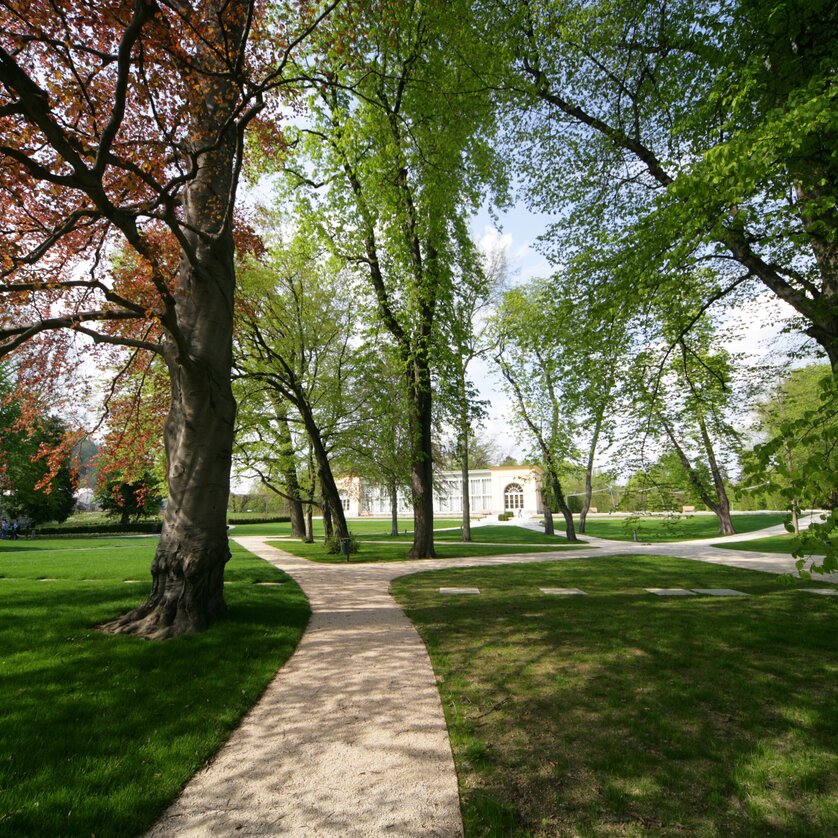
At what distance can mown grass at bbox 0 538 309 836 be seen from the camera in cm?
257

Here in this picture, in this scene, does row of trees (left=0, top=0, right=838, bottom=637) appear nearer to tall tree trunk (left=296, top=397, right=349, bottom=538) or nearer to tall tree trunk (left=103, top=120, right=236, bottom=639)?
tall tree trunk (left=103, top=120, right=236, bottom=639)

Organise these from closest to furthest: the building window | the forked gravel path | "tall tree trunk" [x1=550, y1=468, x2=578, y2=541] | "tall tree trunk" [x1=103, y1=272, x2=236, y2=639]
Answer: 1. the forked gravel path
2. "tall tree trunk" [x1=103, y1=272, x2=236, y2=639]
3. "tall tree trunk" [x1=550, y1=468, x2=578, y2=541]
4. the building window

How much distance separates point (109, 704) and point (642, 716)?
13.7 ft

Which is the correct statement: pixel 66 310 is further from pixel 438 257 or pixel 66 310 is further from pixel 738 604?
pixel 738 604

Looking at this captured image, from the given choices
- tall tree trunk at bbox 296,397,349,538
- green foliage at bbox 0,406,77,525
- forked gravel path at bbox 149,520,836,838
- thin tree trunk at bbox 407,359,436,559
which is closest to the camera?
forked gravel path at bbox 149,520,836,838

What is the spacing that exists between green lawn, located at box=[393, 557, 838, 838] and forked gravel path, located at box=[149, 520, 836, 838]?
Answer: 22cm

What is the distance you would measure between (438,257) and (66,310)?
8.95 metres

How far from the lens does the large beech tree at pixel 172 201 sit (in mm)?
4824

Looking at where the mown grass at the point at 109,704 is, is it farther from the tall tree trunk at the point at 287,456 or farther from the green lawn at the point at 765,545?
the green lawn at the point at 765,545

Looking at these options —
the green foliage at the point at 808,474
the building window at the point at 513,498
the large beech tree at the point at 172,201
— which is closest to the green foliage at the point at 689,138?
the green foliage at the point at 808,474

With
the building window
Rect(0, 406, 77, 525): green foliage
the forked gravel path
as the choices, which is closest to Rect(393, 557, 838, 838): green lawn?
the forked gravel path

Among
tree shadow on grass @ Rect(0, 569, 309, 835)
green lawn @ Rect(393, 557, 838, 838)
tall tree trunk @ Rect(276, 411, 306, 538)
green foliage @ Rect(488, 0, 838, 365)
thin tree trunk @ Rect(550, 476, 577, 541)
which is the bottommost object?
green lawn @ Rect(393, 557, 838, 838)

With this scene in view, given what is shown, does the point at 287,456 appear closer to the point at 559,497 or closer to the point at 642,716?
the point at 559,497

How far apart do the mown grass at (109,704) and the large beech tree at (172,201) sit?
2.34 ft
